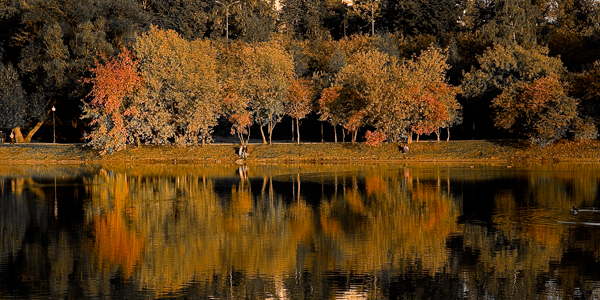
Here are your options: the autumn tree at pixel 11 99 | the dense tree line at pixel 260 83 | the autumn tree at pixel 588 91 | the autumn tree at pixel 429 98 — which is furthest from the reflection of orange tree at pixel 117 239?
the autumn tree at pixel 588 91

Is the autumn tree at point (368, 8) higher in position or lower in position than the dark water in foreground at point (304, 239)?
higher

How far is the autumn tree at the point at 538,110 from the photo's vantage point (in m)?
64.8

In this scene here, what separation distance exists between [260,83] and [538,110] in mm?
27075

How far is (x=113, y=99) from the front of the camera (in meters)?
67.9

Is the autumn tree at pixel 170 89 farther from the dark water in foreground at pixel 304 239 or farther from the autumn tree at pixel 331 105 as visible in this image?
the dark water in foreground at pixel 304 239

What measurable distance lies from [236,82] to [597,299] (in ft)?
183

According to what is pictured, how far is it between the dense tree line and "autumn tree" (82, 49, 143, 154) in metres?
0.14

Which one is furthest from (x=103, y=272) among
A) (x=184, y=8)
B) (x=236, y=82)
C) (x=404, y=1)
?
(x=404, y=1)

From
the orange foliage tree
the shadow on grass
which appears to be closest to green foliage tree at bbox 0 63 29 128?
the orange foliage tree

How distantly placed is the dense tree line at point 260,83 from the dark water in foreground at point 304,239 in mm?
22805

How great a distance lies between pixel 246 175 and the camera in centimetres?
5200

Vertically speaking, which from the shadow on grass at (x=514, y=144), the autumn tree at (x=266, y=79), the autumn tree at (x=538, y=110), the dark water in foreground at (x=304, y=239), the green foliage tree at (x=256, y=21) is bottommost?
the dark water in foreground at (x=304, y=239)

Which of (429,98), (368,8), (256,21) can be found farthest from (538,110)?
(368,8)

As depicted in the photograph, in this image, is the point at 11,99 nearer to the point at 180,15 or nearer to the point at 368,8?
the point at 180,15
